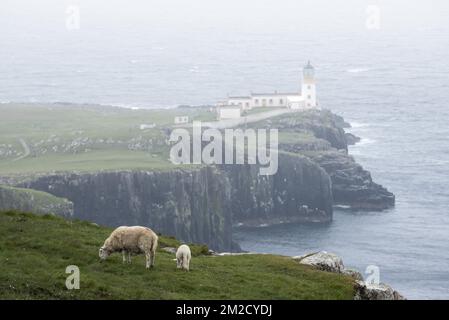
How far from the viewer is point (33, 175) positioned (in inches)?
6068

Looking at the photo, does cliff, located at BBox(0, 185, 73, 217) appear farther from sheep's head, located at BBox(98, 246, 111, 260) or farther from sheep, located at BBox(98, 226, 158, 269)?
sheep, located at BBox(98, 226, 158, 269)

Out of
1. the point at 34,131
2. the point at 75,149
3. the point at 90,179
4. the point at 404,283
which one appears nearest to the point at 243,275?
the point at 404,283

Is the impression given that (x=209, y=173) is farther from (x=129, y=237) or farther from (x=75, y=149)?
(x=129, y=237)

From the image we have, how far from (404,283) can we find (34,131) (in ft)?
285

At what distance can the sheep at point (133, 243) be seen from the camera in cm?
4212

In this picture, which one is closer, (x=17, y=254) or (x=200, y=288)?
(x=200, y=288)

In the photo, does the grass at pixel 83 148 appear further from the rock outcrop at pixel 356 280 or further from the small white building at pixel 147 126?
the rock outcrop at pixel 356 280

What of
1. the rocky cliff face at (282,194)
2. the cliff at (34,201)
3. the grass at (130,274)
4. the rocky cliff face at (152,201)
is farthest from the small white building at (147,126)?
the grass at (130,274)

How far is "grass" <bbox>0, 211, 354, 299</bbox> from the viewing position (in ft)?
127

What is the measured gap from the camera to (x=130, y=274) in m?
41.3

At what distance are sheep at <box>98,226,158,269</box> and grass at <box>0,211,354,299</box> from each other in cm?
42

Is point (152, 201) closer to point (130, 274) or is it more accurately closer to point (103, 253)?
point (103, 253)

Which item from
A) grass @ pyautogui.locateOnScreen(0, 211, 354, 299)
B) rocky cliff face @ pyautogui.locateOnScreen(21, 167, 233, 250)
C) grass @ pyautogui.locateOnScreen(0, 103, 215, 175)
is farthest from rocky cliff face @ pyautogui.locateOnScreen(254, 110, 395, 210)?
grass @ pyautogui.locateOnScreen(0, 211, 354, 299)

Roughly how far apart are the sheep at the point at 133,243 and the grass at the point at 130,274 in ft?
1.38
